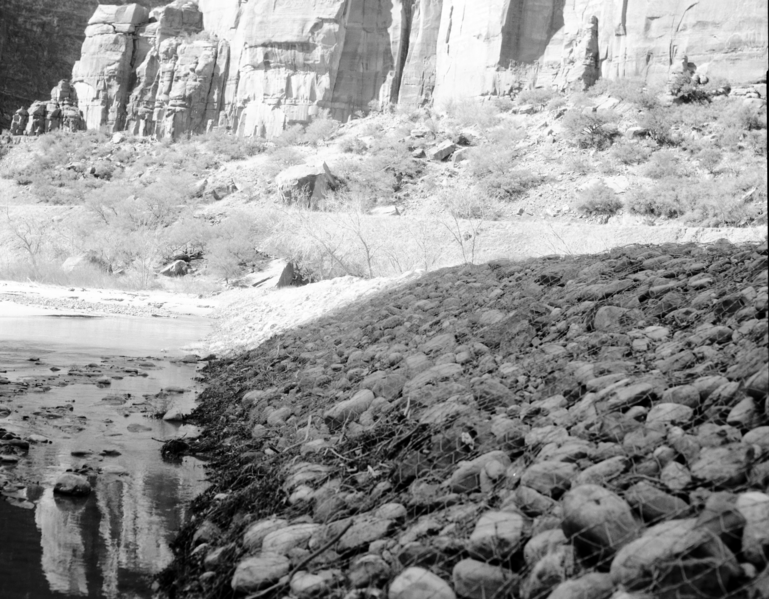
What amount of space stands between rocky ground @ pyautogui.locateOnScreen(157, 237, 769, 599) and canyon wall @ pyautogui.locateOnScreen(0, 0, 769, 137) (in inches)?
1246

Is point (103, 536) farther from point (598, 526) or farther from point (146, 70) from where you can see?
point (146, 70)

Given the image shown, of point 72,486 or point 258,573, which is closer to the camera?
point 258,573

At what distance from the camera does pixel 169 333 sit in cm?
1700

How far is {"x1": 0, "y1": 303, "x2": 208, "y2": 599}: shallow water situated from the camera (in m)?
4.61

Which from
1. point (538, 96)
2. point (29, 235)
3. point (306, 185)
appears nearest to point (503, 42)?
point (538, 96)

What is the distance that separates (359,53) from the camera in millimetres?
47812

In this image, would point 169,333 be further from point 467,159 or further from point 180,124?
point 180,124

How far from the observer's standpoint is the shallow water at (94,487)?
4.61 m

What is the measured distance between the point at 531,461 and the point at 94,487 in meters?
3.52

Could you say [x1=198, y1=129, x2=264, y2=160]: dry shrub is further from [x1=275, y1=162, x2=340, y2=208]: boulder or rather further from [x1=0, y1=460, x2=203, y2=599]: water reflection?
[x1=0, y1=460, x2=203, y2=599]: water reflection

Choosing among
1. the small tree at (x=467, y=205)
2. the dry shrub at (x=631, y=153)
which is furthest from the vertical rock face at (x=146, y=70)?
the dry shrub at (x=631, y=153)

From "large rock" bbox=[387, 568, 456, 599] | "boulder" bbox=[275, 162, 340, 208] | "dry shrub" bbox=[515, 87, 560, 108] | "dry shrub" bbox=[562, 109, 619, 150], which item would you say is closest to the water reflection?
"large rock" bbox=[387, 568, 456, 599]

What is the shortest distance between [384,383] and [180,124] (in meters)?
49.1

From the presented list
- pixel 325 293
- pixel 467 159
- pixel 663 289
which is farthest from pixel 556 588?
pixel 467 159
